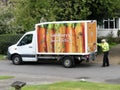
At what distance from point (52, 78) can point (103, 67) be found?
517 cm

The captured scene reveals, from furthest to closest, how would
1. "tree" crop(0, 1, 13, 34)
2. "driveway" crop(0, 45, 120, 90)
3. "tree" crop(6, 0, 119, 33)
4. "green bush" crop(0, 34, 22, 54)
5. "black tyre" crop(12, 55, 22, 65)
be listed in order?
"tree" crop(0, 1, 13, 34), "green bush" crop(0, 34, 22, 54), "tree" crop(6, 0, 119, 33), "black tyre" crop(12, 55, 22, 65), "driveway" crop(0, 45, 120, 90)

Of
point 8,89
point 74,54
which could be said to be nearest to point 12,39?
point 74,54

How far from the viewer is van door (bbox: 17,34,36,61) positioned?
26.4m


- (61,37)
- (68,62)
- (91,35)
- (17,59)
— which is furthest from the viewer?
(17,59)

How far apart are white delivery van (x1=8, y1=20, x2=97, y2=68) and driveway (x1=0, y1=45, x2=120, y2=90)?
25.7 inches

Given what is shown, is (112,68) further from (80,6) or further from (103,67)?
(80,6)

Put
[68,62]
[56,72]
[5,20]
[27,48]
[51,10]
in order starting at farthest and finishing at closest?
1. [5,20]
2. [51,10]
3. [27,48]
4. [68,62]
5. [56,72]

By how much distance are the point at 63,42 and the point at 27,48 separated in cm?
263

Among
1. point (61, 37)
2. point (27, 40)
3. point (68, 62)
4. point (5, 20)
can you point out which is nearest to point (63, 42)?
point (61, 37)

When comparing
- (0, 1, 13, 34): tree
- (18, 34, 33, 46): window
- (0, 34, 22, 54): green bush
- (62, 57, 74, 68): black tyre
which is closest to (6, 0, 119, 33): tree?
(0, 34, 22, 54): green bush

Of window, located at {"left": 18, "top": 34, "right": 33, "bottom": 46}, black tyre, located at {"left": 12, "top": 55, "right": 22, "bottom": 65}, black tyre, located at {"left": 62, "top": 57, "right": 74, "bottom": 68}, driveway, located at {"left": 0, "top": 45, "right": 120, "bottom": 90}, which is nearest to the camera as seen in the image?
driveway, located at {"left": 0, "top": 45, "right": 120, "bottom": 90}

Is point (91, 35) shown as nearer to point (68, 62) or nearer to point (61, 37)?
point (61, 37)

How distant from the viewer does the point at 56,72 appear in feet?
76.5

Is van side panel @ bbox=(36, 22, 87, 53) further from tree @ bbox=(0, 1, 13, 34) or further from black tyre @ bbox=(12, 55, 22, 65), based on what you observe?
tree @ bbox=(0, 1, 13, 34)
